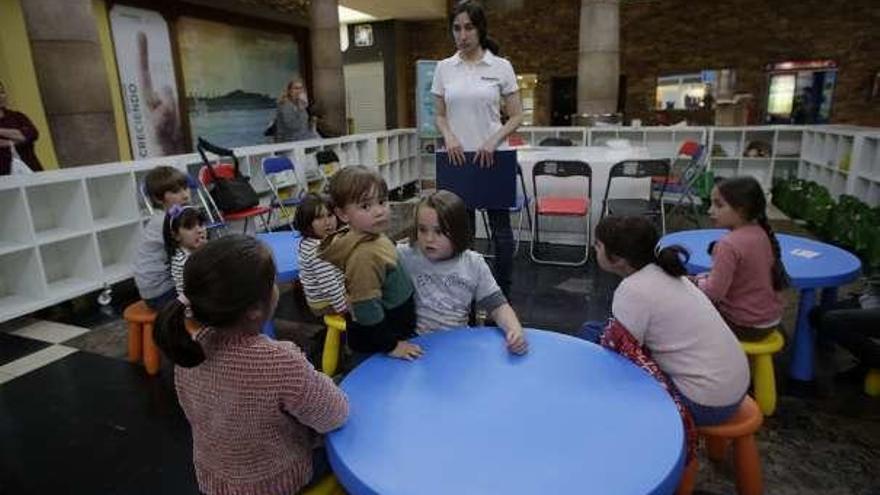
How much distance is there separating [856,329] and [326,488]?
7.03 feet

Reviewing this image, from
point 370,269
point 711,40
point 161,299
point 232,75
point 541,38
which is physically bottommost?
point 161,299

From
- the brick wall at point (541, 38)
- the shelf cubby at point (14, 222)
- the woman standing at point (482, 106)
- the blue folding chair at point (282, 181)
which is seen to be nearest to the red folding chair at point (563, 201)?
the woman standing at point (482, 106)

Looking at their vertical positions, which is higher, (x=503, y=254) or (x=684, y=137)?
(x=684, y=137)

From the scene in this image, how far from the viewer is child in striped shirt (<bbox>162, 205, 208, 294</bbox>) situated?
7.92 feet

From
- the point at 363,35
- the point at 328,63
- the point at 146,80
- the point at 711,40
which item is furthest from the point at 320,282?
the point at 363,35

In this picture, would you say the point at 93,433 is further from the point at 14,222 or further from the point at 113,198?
the point at 113,198

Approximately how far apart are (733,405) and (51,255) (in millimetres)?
4084

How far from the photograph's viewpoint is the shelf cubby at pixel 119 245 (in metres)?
3.86

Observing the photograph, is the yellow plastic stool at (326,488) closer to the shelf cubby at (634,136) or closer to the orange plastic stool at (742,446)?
the orange plastic stool at (742,446)

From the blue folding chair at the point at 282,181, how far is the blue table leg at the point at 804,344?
3910mm

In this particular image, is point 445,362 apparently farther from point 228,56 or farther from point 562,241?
point 228,56

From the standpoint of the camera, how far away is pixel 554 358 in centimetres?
135

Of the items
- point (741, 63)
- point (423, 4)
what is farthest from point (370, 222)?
point (741, 63)

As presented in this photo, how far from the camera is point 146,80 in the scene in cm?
638
